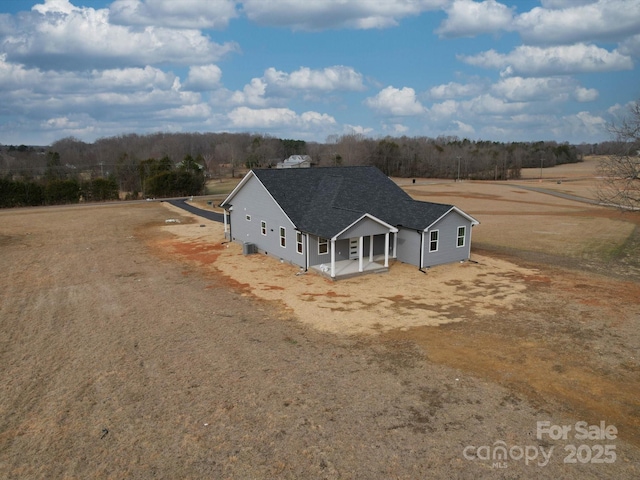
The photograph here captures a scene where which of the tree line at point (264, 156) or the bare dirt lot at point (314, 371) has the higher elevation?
the tree line at point (264, 156)

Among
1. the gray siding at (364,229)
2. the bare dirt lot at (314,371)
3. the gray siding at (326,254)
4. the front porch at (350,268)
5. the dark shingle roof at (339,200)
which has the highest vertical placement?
the dark shingle roof at (339,200)

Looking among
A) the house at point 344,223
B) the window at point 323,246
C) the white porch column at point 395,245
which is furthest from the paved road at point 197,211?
the white porch column at point 395,245

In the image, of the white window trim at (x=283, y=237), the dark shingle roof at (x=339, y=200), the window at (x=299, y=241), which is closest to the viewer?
the dark shingle roof at (x=339, y=200)

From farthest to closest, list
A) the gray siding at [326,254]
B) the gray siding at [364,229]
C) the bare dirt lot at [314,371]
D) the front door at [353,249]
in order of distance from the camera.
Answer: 1. the front door at [353,249]
2. the gray siding at [326,254]
3. the gray siding at [364,229]
4. the bare dirt lot at [314,371]

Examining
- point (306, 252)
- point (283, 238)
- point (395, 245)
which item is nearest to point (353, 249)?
point (395, 245)

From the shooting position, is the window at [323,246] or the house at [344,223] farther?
the window at [323,246]

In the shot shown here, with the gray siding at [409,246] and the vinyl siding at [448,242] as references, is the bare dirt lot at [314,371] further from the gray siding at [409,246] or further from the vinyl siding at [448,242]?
the vinyl siding at [448,242]

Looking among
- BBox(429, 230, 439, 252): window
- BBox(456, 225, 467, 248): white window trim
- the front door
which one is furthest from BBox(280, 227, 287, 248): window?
BBox(456, 225, 467, 248): white window trim
